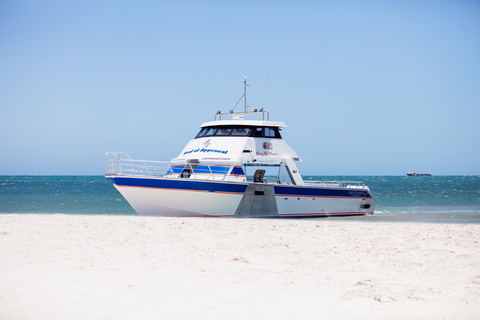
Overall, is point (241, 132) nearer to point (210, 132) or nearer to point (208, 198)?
point (210, 132)

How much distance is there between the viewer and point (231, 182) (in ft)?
61.9

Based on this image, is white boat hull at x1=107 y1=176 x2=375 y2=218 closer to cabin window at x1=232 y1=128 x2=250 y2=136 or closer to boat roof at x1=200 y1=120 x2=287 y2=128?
cabin window at x1=232 y1=128 x2=250 y2=136

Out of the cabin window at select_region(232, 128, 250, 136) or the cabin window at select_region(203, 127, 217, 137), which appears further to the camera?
the cabin window at select_region(203, 127, 217, 137)

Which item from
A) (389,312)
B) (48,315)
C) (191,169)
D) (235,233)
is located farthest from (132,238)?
(191,169)

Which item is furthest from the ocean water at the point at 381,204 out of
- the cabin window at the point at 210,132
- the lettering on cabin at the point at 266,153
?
the cabin window at the point at 210,132

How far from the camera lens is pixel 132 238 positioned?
1183cm

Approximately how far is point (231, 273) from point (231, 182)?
33.4ft

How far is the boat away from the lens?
61.0 feet

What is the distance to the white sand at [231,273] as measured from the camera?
21.8 ft

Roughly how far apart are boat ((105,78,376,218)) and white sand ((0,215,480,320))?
15.7ft

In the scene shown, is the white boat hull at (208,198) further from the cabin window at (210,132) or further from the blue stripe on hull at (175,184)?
the cabin window at (210,132)

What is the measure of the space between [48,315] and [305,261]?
202 inches

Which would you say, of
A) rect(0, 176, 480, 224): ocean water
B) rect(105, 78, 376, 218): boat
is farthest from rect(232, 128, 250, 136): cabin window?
rect(0, 176, 480, 224): ocean water

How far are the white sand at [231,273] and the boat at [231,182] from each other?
4773 mm
